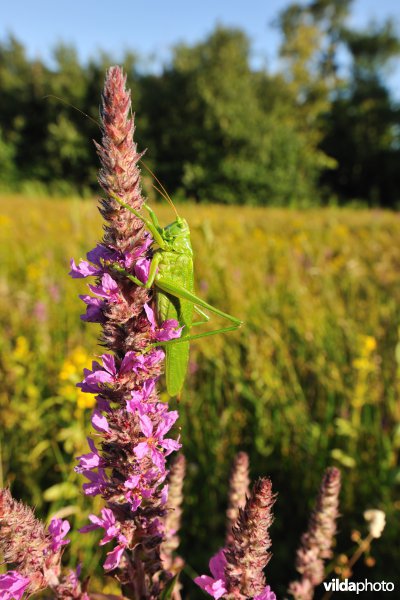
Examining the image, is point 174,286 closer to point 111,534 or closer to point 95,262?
point 95,262

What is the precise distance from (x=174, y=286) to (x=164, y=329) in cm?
14

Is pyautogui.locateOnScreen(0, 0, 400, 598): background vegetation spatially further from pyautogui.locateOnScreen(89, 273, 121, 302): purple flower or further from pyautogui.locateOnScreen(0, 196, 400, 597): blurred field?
pyautogui.locateOnScreen(89, 273, 121, 302): purple flower

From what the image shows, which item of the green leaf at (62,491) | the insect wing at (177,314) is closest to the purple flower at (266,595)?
the insect wing at (177,314)

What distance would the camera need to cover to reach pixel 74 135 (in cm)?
2273

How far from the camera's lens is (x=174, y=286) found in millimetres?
1032

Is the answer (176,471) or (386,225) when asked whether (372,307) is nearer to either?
(176,471)

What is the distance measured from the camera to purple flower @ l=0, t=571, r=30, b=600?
2.07 feet

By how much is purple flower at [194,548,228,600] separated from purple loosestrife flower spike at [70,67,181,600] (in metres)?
0.12

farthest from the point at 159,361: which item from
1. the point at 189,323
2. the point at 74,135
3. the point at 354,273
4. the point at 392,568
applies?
the point at 74,135

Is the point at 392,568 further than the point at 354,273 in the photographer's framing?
No

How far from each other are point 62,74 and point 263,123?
16.9m

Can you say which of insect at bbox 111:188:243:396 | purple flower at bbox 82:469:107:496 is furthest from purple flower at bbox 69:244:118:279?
Answer: purple flower at bbox 82:469:107:496

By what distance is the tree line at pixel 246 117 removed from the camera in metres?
A: 15.5

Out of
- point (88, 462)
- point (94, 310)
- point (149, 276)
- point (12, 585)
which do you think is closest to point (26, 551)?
point (12, 585)
